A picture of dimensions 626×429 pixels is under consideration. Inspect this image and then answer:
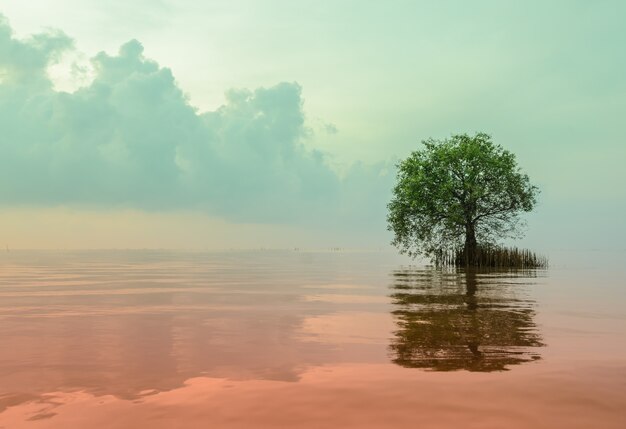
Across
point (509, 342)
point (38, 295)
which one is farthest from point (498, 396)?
point (38, 295)

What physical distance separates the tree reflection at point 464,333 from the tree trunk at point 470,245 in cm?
3618

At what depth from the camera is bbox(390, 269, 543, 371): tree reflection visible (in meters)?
9.73

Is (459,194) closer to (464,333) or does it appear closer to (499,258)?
(499,258)

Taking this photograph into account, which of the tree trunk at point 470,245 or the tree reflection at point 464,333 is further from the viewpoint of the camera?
the tree trunk at point 470,245

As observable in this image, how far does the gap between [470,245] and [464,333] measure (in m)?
46.8

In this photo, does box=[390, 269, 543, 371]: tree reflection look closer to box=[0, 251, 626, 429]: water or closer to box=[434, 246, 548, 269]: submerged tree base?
box=[0, 251, 626, 429]: water

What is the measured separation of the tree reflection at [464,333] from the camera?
383 inches

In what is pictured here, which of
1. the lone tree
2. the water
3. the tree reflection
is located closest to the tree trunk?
the lone tree

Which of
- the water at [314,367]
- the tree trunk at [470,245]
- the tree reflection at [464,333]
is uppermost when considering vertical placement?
the tree trunk at [470,245]

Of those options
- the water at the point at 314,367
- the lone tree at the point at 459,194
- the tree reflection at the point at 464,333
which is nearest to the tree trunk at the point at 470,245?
the lone tree at the point at 459,194

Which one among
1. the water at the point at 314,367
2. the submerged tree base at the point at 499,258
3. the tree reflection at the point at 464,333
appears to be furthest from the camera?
the submerged tree base at the point at 499,258

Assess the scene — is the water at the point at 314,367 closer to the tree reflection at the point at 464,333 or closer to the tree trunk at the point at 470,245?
the tree reflection at the point at 464,333

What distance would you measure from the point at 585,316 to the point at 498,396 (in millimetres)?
10702

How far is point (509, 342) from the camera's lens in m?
11.5
